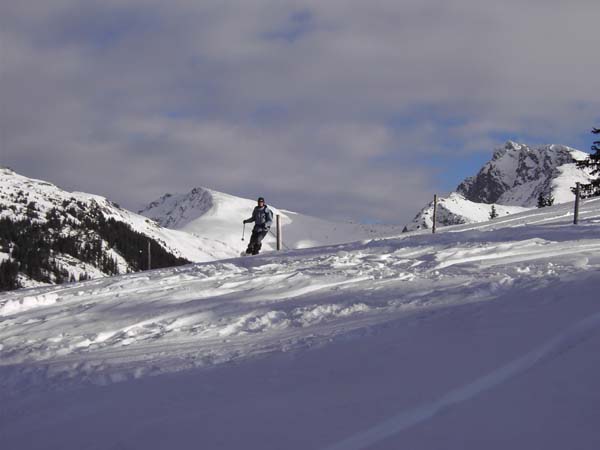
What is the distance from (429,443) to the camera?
3680mm

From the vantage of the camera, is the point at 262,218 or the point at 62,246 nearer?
A: the point at 262,218

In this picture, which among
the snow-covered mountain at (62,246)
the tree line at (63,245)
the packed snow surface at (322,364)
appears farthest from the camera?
the snow-covered mountain at (62,246)

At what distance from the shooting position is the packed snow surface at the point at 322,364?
3979 mm

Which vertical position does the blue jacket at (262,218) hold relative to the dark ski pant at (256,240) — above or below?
above

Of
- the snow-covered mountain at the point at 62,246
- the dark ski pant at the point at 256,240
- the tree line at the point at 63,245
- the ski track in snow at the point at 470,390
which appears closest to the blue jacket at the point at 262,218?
the dark ski pant at the point at 256,240

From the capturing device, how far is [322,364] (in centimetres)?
543

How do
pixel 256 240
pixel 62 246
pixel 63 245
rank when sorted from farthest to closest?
pixel 63 245 < pixel 62 246 < pixel 256 240

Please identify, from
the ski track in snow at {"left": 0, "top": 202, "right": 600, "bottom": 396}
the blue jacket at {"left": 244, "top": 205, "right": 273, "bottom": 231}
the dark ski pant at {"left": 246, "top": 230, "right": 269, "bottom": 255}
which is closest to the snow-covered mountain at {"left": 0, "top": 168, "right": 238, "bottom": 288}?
the dark ski pant at {"left": 246, "top": 230, "right": 269, "bottom": 255}

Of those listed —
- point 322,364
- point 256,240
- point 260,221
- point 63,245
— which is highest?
point 260,221

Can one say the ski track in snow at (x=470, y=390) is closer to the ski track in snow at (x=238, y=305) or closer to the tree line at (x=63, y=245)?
the ski track in snow at (x=238, y=305)

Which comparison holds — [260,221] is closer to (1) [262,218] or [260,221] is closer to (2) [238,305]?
(1) [262,218]

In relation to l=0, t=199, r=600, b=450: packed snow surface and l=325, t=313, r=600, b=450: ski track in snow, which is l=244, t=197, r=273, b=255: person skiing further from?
l=325, t=313, r=600, b=450: ski track in snow

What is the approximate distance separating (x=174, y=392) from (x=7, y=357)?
2834mm

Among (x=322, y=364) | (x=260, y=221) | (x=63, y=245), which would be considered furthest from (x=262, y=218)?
(x=63, y=245)
